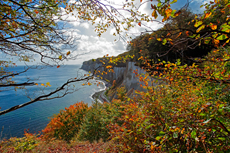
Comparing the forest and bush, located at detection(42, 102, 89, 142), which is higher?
the forest

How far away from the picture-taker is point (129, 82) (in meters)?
26.5

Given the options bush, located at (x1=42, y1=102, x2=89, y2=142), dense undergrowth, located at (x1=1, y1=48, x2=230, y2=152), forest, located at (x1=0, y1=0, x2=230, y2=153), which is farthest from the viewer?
bush, located at (x1=42, y1=102, x2=89, y2=142)

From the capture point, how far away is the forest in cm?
144

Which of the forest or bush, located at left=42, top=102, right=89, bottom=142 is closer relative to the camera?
the forest

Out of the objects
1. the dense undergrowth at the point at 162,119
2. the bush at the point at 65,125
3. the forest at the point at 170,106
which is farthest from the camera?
the bush at the point at 65,125

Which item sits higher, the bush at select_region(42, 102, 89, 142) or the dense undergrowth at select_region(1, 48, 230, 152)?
the dense undergrowth at select_region(1, 48, 230, 152)

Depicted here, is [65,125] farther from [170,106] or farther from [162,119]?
[162,119]

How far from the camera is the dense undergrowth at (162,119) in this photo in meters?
1.64

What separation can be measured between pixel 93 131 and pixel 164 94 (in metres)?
7.70

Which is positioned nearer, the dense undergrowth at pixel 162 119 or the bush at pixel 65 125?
the dense undergrowth at pixel 162 119

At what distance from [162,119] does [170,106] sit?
0.99 meters

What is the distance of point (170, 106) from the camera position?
291 centimetres

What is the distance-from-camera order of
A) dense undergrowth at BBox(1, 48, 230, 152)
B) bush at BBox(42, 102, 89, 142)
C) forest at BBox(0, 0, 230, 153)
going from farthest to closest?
bush at BBox(42, 102, 89, 142) < dense undergrowth at BBox(1, 48, 230, 152) < forest at BBox(0, 0, 230, 153)

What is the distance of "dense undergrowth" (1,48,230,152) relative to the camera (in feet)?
5.39
